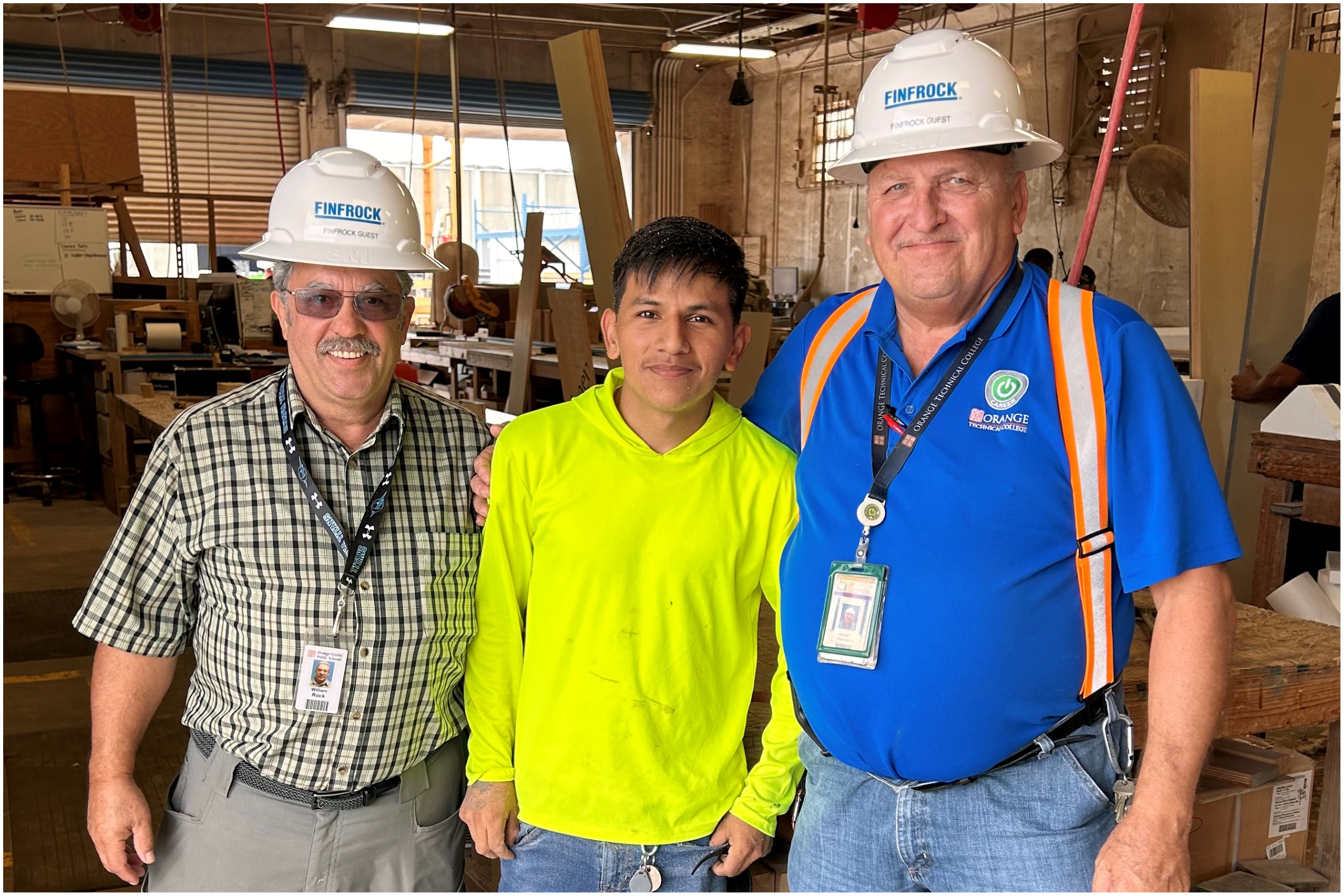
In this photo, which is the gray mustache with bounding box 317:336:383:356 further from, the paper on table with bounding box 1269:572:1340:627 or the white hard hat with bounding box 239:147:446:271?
the paper on table with bounding box 1269:572:1340:627

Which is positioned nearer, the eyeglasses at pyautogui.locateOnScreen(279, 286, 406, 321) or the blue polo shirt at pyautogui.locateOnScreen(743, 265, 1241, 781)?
the blue polo shirt at pyautogui.locateOnScreen(743, 265, 1241, 781)

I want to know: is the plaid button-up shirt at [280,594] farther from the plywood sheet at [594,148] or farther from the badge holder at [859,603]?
the plywood sheet at [594,148]

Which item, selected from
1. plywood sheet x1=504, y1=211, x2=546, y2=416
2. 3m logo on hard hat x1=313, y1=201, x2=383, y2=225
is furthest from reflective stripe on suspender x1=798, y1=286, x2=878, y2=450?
plywood sheet x1=504, y1=211, x2=546, y2=416

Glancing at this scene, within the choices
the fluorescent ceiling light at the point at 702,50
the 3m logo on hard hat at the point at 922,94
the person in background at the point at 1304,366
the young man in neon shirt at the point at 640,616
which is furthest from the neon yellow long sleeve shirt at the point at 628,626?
the fluorescent ceiling light at the point at 702,50

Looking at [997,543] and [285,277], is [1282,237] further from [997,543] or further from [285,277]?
[285,277]

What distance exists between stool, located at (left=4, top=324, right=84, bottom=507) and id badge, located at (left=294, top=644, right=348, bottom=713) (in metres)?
8.09

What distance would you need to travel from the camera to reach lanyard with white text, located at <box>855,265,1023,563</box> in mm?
1704

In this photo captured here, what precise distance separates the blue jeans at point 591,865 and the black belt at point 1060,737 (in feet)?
1.28

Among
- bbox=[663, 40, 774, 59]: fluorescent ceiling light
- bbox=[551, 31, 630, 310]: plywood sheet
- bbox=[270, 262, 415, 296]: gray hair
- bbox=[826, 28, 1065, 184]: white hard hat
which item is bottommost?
bbox=[270, 262, 415, 296]: gray hair

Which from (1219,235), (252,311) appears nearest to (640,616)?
(1219,235)

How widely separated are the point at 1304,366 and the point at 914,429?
3.76m

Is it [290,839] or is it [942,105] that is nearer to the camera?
[942,105]

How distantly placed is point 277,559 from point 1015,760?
1205mm

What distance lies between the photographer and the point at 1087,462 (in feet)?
5.27
